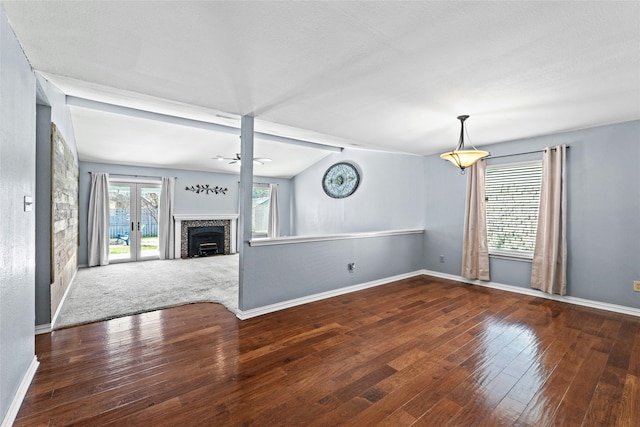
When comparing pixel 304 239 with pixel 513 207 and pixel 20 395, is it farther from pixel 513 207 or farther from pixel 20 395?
pixel 513 207

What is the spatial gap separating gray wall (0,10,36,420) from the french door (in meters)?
5.03

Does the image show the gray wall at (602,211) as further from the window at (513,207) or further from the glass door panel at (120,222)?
the glass door panel at (120,222)

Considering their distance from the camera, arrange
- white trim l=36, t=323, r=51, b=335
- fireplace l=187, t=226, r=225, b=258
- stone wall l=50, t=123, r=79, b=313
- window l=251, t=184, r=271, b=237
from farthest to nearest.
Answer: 1. window l=251, t=184, r=271, b=237
2. fireplace l=187, t=226, r=225, b=258
3. stone wall l=50, t=123, r=79, b=313
4. white trim l=36, t=323, r=51, b=335

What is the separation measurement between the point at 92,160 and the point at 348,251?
5.84 meters

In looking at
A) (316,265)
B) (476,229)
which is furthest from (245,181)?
(476,229)

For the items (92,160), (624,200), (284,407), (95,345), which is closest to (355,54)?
(284,407)

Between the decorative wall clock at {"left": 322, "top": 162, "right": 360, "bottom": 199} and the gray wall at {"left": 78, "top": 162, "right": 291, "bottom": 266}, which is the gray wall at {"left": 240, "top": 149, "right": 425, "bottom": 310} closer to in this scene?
the decorative wall clock at {"left": 322, "top": 162, "right": 360, "bottom": 199}

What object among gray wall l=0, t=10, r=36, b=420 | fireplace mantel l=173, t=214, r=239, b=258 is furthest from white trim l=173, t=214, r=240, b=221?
gray wall l=0, t=10, r=36, b=420

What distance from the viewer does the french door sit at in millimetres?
6633

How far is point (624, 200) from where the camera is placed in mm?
3547

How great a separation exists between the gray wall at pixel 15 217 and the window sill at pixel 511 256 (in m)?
5.47

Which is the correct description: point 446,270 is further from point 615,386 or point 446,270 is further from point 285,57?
point 285,57

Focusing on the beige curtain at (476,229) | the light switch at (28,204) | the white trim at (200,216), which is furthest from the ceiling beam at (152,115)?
the beige curtain at (476,229)

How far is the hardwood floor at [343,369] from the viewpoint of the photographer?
1766mm
